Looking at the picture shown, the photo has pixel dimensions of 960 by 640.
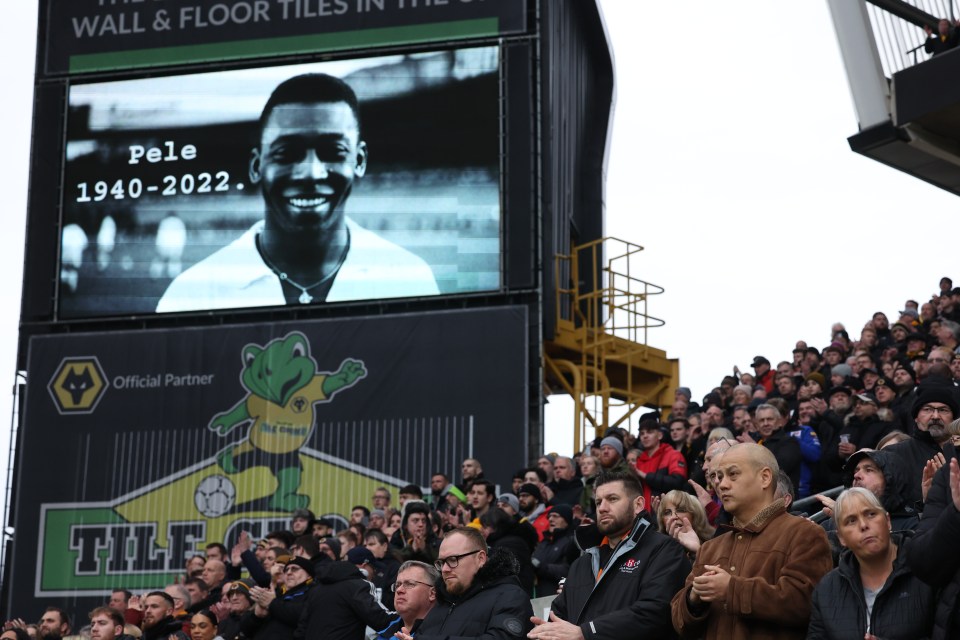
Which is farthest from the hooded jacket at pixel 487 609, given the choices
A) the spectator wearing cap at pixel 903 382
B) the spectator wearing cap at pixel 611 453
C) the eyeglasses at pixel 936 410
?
the spectator wearing cap at pixel 903 382

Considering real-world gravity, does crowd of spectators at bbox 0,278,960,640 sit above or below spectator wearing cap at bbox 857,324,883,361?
below

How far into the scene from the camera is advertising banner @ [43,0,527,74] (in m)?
19.3

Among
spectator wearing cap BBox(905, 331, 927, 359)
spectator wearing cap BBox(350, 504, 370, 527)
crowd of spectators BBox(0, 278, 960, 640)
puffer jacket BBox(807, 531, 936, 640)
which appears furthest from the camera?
spectator wearing cap BBox(350, 504, 370, 527)

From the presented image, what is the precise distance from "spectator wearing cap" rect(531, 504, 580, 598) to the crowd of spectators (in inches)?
0.7

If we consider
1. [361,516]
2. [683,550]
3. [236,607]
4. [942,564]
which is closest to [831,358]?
[361,516]

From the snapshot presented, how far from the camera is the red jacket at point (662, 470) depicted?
10.7 m

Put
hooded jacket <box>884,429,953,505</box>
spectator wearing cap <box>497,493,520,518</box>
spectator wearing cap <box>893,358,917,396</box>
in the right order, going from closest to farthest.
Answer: hooded jacket <box>884,429,953,505</box>
spectator wearing cap <box>497,493,520,518</box>
spectator wearing cap <box>893,358,917,396</box>

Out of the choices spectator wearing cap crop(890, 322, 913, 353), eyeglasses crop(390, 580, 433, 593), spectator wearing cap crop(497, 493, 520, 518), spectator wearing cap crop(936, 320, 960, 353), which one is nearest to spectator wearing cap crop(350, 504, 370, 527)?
spectator wearing cap crop(497, 493, 520, 518)

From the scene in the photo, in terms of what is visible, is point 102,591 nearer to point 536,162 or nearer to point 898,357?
point 536,162

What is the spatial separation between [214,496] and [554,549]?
915cm

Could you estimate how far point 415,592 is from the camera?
712 centimetres

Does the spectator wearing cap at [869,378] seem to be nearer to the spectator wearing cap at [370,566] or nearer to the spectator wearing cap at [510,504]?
the spectator wearing cap at [510,504]

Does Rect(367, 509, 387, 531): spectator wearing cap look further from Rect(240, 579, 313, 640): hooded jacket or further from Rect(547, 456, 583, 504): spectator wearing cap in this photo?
Rect(240, 579, 313, 640): hooded jacket

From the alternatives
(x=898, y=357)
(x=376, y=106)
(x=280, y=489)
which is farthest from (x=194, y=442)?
(x=898, y=357)
